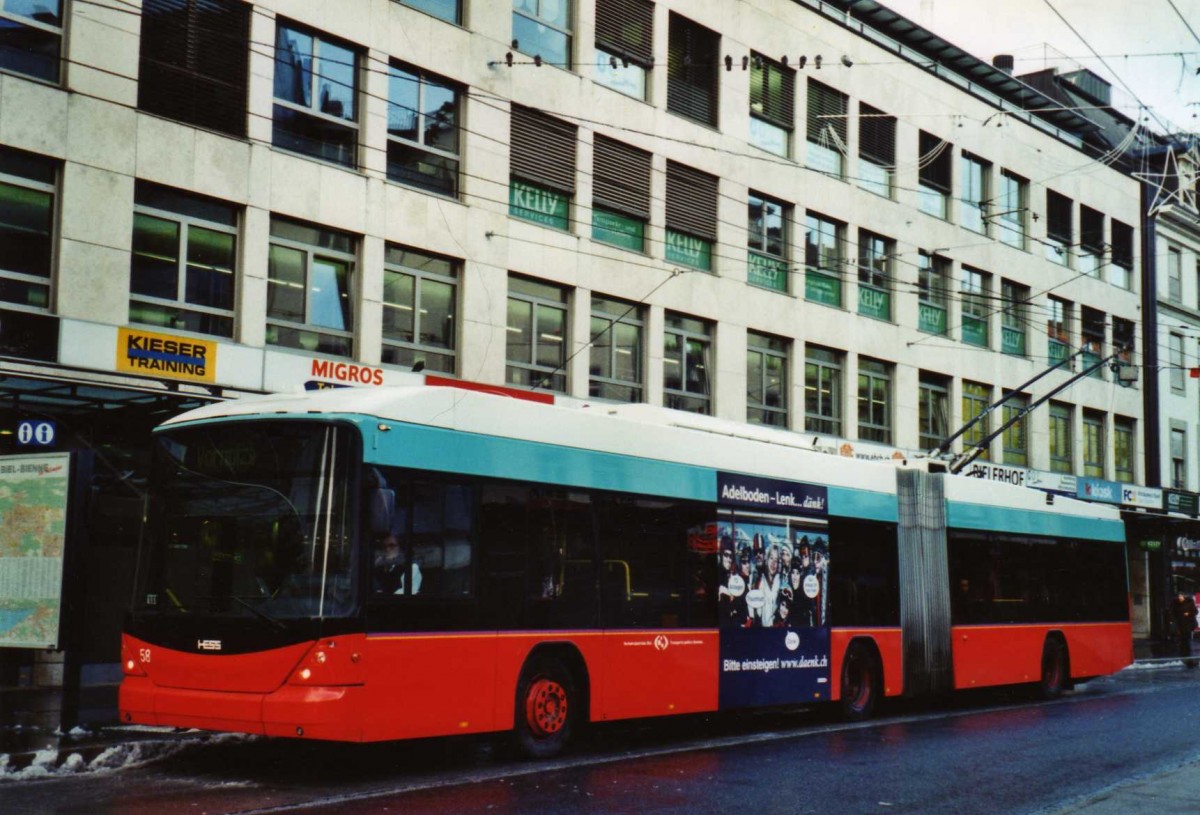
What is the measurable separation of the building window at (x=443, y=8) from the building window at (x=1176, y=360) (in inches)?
1244

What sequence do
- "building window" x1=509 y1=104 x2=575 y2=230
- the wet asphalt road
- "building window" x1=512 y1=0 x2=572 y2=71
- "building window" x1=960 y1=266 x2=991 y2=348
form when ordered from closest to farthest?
the wet asphalt road < "building window" x1=509 y1=104 x2=575 y2=230 < "building window" x1=512 y1=0 x2=572 y2=71 < "building window" x1=960 y1=266 x2=991 y2=348

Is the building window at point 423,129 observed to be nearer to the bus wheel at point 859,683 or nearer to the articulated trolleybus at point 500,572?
the articulated trolleybus at point 500,572

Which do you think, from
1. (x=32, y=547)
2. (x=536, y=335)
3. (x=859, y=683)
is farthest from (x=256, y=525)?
(x=536, y=335)

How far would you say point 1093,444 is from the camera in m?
43.2

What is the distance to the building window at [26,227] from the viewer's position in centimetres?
1770

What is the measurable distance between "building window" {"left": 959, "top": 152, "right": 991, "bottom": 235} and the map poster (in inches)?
1082

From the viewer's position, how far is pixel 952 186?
35969 mm

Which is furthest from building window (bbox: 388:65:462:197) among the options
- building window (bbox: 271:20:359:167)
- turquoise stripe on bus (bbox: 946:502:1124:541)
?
turquoise stripe on bus (bbox: 946:502:1124:541)

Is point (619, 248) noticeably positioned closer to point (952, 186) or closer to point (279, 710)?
point (952, 186)

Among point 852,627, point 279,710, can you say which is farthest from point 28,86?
point 852,627

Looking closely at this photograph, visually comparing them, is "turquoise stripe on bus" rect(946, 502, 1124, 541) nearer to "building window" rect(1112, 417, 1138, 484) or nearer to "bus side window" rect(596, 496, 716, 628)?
"bus side window" rect(596, 496, 716, 628)

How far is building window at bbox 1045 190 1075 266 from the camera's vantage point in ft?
132

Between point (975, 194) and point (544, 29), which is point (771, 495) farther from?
point (975, 194)

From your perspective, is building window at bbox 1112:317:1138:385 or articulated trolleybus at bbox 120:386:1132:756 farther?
building window at bbox 1112:317:1138:385
